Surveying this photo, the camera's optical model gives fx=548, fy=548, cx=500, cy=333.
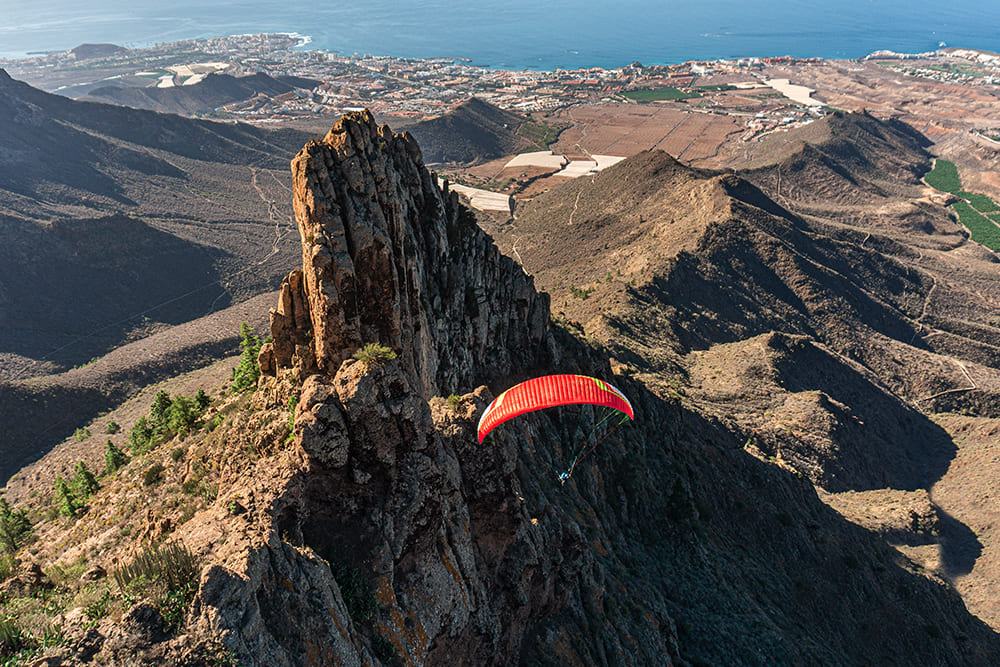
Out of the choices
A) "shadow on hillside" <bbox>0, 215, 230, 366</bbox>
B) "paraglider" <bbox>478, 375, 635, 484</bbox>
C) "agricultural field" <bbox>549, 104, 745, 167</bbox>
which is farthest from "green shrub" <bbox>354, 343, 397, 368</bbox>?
"agricultural field" <bbox>549, 104, 745, 167</bbox>

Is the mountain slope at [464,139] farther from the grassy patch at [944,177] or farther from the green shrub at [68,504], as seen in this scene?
the green shrub at [68,504]

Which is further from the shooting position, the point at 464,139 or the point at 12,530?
the point at 464,139

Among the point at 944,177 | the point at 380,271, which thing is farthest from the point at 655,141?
the point at 380,271

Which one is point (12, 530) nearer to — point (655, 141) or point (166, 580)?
point (166, 580)

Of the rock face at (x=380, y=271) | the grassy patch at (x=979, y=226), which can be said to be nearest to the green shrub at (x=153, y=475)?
the rock face at (x=380, y=271)

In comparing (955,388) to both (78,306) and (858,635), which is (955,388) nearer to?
(858,635)

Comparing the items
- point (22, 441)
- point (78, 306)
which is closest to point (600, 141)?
point (78, 306)
